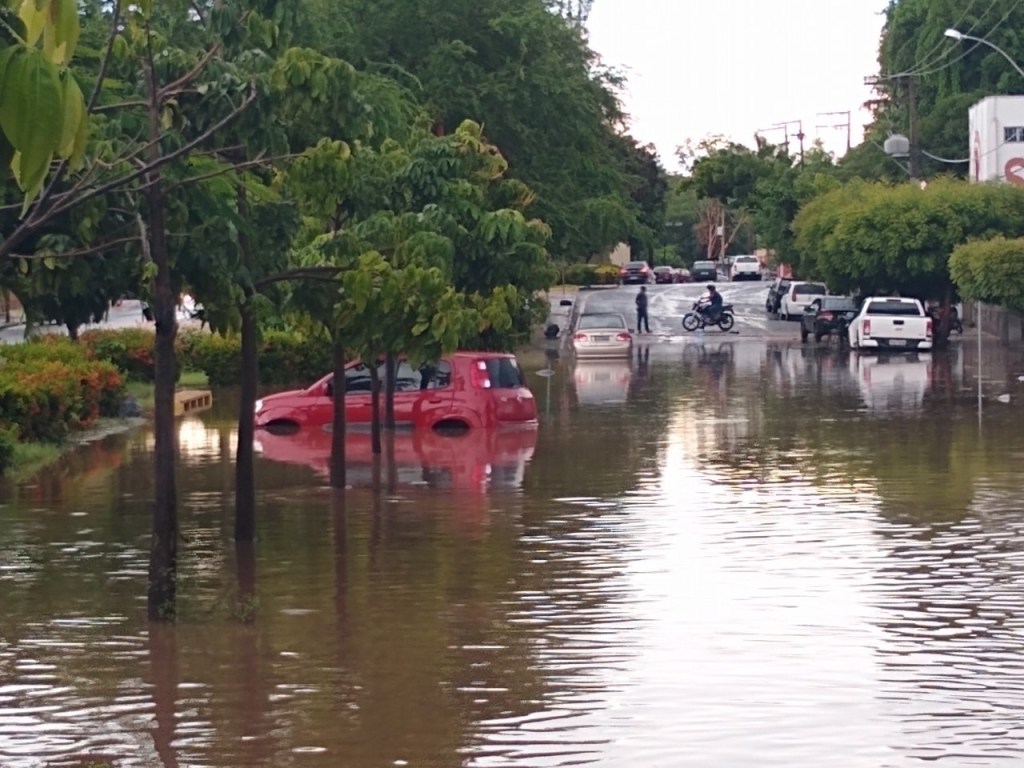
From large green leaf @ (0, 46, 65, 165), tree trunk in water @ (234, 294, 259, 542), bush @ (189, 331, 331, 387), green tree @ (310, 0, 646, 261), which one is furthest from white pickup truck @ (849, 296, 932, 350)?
large green leaf @ (0, 46, 65, 165)

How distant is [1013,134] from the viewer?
76.6 m

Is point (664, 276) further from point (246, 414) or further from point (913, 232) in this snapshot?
point (246, 414)

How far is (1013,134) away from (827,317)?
76.7 feet

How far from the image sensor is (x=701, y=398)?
34.8 m

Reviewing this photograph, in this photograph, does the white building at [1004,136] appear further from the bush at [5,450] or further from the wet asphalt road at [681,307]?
the bush at [5,450]

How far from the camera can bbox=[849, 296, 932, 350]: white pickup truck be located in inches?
1984

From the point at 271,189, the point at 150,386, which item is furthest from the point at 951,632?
the point at 150,386

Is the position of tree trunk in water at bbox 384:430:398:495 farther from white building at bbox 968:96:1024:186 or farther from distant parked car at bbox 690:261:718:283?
distant parked car at bbox 690:261:718:283

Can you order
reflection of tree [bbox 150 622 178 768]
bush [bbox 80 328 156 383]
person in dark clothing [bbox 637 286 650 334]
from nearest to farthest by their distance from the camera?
1. reflection of tree [bbox 150 622 178 768]
2. bush [bbox 80 328 156 383]
3. person in dark clothing [bbox 637 286 650 334]

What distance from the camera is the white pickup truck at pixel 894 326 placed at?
50406 mm

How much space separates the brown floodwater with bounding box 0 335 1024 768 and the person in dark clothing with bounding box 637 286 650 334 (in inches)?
1532

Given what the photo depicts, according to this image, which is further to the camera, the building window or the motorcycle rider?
the building window

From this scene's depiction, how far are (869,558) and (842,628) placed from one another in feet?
10.1

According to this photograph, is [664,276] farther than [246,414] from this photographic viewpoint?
Yes
